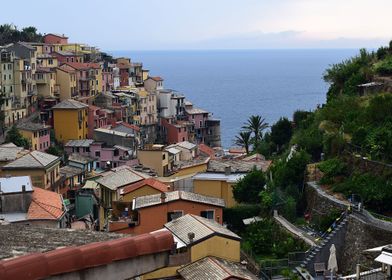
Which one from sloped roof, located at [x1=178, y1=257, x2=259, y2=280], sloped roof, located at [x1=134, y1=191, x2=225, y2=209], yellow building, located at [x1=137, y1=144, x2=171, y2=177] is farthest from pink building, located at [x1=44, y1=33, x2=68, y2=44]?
sloped roof, located at [x1=178, y1=257, x2=259, y2=280]

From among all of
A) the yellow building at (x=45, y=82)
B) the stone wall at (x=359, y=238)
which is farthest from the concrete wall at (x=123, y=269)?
the yellow building at (x=45, y=82)

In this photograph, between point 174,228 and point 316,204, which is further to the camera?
point 316,204

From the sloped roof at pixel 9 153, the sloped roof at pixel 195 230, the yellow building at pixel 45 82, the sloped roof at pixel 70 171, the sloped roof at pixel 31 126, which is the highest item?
the yellow building at pixel 45 82

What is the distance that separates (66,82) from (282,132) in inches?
1140

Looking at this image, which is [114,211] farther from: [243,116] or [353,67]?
[243,116]

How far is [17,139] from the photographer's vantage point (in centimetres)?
5497

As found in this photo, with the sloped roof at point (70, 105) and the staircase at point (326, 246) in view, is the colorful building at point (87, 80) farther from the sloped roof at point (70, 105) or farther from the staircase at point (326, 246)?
the staircase at point (326, 246)

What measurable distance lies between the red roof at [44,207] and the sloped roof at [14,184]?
0.55m

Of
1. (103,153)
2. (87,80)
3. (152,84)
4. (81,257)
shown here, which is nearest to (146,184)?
(81,257)

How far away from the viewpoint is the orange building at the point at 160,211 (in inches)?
1051

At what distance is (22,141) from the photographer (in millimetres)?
55156

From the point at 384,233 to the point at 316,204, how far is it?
5.05 m

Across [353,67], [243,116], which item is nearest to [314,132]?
[353,67]

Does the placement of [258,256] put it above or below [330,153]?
below
